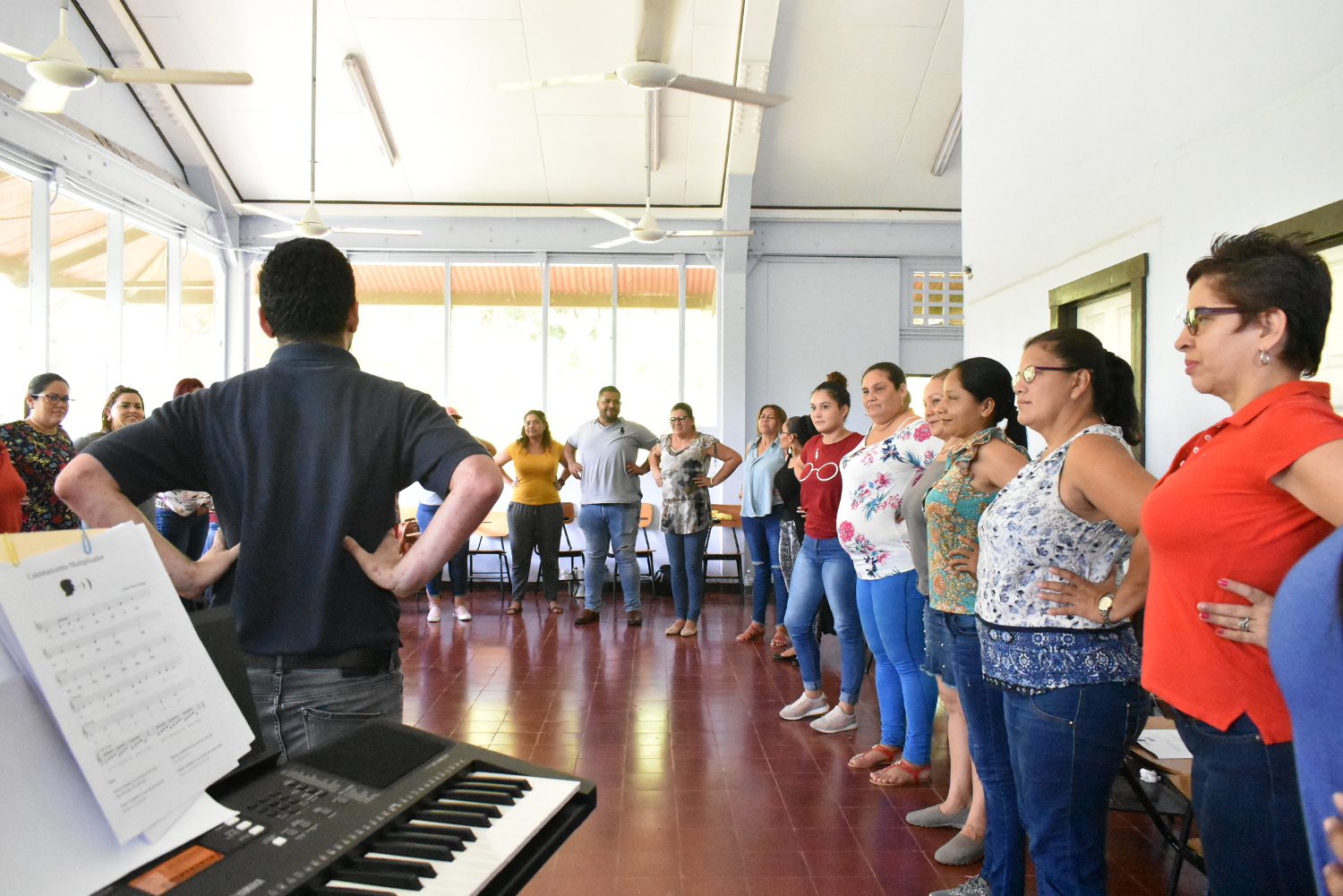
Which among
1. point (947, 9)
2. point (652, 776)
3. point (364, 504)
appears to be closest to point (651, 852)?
point (652, 776)

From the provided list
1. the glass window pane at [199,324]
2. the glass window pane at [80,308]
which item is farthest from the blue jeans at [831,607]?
the glass window pane at [199,324]

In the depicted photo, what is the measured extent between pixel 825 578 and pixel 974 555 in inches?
59.8

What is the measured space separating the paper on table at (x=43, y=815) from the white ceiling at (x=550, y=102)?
6677 mm

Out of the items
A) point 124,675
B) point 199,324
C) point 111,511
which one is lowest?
point 124,675

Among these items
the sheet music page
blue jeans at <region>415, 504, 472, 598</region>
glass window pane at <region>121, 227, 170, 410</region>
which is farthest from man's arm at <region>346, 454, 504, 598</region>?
glass window pane at <region>121, 227, 170, 410</region>

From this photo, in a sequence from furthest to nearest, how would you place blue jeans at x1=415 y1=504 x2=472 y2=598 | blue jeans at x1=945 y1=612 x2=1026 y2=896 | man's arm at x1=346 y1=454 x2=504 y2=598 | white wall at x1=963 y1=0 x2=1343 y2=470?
1. blue jeans at x1=415 y1=504 x2=472 y2=598
2. white wall at x1=963 y1=0 x2=1343 y2=470
3. blue jeans at x1=945 y1=612 x2=1026 y2=896
4. man's arm at x1=346 y1=454 x2=504 y2=598

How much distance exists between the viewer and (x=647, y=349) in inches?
336

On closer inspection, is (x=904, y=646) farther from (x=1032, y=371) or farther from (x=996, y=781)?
(x=1032, y=371)

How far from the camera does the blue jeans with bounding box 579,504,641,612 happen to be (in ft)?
21.0

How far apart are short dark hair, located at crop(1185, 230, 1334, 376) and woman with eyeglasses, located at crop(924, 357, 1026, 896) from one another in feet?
2.85

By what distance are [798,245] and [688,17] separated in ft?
8.95

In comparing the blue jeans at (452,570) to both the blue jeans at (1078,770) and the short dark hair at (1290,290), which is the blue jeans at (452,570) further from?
the short dark hair at (1290,290)

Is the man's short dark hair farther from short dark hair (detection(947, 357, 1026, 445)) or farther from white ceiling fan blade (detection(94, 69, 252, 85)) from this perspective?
white ceiling fan blade (detection(94, 69, 252, 85))

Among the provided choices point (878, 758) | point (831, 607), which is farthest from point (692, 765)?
point (831, 607)
